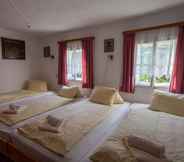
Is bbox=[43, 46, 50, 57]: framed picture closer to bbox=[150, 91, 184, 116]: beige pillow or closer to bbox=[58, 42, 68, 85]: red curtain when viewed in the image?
bbox=[58, 42, 68, 85]: red curtain

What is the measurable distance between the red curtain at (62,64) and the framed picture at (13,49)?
1126mm

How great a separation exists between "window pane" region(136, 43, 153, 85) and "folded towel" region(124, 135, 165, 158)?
66.2 inches

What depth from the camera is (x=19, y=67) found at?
3.60 metres

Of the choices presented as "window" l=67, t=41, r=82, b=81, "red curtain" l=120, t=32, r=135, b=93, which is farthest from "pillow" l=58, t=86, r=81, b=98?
"red curtain" l=120, t=32, r=135, b=93

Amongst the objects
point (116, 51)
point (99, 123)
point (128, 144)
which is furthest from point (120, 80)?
point (128, 144)

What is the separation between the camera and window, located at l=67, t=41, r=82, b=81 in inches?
130

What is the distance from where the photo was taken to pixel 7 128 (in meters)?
1.54

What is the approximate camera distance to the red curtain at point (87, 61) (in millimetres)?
2986

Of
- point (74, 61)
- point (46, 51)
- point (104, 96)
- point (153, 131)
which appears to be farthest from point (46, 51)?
point (153, 131)

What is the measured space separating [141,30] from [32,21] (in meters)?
2.29

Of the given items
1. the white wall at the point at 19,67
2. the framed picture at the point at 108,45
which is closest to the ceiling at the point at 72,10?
the framed picture at the point at 108,45

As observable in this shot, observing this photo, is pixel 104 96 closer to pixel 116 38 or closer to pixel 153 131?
pixel 153 131

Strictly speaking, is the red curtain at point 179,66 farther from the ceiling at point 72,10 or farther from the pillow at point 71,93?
the pillow at point 71,93

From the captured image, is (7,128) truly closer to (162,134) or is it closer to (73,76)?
(162,134)
